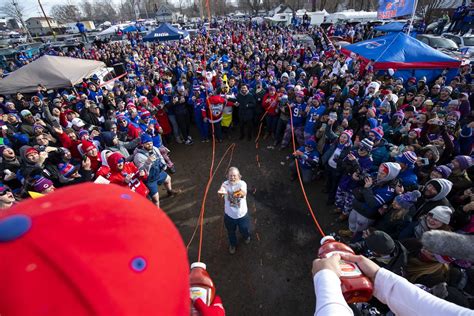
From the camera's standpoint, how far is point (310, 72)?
11953mm

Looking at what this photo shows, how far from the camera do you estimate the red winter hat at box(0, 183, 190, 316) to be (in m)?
0.65

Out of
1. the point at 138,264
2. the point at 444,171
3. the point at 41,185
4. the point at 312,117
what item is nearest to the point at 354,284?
the point at 138,264

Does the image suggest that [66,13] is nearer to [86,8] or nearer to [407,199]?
[86,8]

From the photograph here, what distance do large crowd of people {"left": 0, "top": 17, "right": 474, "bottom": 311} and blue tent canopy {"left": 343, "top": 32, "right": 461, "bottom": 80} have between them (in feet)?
1.79

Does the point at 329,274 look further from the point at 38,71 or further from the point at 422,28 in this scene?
the point at 422,28

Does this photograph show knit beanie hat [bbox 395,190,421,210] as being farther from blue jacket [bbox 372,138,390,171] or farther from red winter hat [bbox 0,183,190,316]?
red winter hat [bbox 0,183,190,316]

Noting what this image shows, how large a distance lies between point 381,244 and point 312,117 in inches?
198

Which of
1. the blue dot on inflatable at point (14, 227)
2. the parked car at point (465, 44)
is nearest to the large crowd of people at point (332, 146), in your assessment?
the blue dot on inflatable at point (14, 227)

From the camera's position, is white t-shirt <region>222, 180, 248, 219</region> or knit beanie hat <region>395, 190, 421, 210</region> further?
white t-shirt <region>222, 180, 248, 219</region>

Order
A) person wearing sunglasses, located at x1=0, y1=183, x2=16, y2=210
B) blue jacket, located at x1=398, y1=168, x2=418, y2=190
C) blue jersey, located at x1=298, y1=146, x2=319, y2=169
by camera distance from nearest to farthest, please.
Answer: person wearing sunglasses, located at x1=0, y1=183, x2=16, y2=210 < blue jacket, located at x1=398, y1=168, x2=418, y2=190 < blue jersey, located at x1=298, y1=146, x2=319, y2=169

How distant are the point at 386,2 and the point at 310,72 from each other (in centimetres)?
506

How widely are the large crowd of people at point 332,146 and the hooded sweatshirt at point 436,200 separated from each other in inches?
0.6

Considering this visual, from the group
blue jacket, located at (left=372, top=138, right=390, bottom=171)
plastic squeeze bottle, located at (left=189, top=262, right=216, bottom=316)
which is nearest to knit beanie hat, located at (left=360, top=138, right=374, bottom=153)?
blue jacket, located at (left=372, top=138, right=390, bottom=171)

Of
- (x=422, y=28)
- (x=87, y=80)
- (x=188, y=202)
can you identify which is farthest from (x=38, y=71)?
(x=422, y=28)
